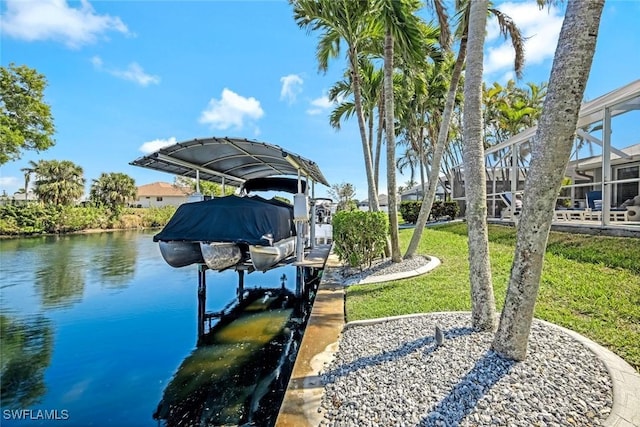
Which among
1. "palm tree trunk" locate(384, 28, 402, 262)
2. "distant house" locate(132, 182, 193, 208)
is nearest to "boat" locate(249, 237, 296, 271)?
"palm tree trunk" locate(384, 28, 402, 262)

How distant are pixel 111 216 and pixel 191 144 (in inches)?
1399

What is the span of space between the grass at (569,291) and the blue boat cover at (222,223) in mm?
2199

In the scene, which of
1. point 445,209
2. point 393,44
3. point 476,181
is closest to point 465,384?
point 476,181

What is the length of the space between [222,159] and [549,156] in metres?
7.75

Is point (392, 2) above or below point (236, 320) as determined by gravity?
above

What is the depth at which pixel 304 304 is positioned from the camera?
1016 centimetres

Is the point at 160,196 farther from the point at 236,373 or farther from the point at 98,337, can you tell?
the point at 236,373

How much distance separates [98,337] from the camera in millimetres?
8312

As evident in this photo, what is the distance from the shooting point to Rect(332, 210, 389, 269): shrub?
8.29 meters

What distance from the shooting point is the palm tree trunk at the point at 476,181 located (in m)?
3.96

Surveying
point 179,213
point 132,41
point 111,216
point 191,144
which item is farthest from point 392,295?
point 111,216

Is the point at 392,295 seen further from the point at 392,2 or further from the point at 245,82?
the point at 245,82

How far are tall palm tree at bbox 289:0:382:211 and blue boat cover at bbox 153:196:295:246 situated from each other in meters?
3.85

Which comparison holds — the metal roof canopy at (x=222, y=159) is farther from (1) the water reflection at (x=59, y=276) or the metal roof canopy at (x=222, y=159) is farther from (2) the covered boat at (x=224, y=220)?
(1) the water reflection at (x=59, y=276)
